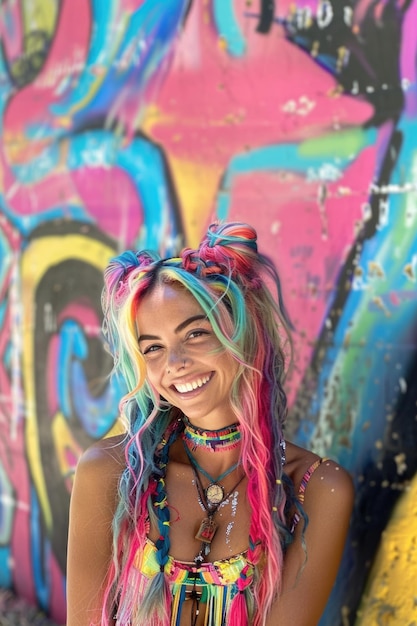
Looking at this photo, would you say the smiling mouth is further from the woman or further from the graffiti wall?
the graffiti wall

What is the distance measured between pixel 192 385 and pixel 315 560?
0.53m

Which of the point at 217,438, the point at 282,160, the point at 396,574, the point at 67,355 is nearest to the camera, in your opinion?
the point at 217,438

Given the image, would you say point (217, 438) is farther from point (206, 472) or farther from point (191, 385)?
point (191, 385)

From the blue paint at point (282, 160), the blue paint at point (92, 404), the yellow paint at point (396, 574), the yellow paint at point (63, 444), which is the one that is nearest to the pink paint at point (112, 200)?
the blue paint at point (282, 160)

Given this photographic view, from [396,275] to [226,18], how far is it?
1.11 meters

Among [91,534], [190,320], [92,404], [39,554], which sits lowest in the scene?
[39,554]

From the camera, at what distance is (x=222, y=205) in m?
3.00

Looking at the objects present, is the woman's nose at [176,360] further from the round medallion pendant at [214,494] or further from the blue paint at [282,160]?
the blue paint at [282,160]

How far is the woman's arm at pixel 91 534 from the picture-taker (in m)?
2.24

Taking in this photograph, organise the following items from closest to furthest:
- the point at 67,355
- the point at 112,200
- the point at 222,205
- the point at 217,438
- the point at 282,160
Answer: the point at 217,438 < the point at 282,160 < the point at 222,205 < the point at 112,200 < the point at 67,355

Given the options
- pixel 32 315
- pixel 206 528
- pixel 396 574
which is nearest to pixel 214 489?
pixel 206 528

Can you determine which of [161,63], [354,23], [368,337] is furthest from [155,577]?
[161,63]

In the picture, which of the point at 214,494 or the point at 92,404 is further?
the point at 92,404

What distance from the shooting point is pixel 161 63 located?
3158mm
